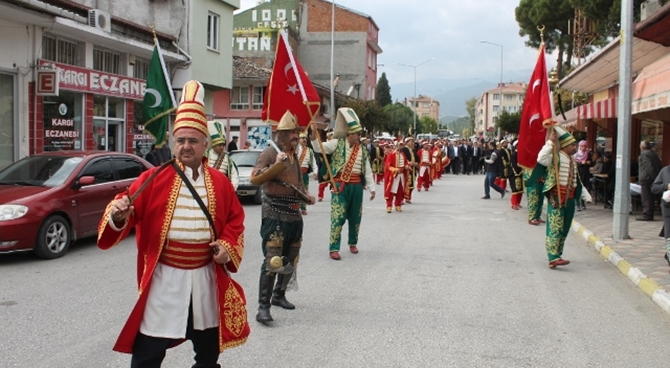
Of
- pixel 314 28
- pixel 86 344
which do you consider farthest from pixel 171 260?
pixel 314 28

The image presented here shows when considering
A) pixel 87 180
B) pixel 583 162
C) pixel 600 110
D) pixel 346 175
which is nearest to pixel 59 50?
pixel 87 180

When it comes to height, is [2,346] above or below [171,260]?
below

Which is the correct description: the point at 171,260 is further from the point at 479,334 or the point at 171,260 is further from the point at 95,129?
the point at 95,129

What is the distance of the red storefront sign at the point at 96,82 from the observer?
1880 centimetres

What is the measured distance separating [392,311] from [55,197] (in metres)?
5.51

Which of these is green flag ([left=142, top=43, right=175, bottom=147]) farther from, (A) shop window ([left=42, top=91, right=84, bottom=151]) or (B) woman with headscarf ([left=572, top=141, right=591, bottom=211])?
(B) woman with headscarf ([left=572, top=141, right=591, bottom=211])

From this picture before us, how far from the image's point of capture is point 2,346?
18.7 ft

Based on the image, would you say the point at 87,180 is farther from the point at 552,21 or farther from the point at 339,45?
the point at 339,45

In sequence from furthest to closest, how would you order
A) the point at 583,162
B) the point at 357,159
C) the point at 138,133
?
the point at 138,133, the point at 583,162, the point at 357,159

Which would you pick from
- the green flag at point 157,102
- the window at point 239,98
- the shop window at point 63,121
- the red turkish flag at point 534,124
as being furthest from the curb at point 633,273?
the window at point 239,98

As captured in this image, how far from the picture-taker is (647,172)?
49.0 ft

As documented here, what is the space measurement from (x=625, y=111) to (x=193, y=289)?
10059 millimetres

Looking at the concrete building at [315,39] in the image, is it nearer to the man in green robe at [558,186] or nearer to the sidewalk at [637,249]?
the sidewalk at [637,249]

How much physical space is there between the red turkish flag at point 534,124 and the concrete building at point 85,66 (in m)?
10.6
